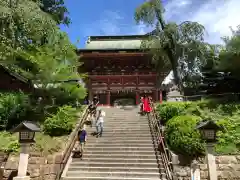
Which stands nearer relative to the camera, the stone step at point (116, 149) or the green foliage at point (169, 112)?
the stone step at point (116, 149)

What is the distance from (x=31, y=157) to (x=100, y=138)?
396cm

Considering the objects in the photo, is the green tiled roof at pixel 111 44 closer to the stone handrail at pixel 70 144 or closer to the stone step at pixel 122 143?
the stone handrail at pixel 70 144

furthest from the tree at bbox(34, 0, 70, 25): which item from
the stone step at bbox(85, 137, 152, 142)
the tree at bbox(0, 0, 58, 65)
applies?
the stone step at bbox(85, 137, 152, 142)

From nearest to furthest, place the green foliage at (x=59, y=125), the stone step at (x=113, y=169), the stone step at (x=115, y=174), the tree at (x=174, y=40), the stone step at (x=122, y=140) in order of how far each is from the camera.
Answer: the stone step at (x=115, y=174) < the stone step at (x=113, y=169) < the stone step at (x=122, y=140) < the green foliage at (x=59, y=125) < the tree at (x=174, y=40)

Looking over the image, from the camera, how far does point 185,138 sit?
37.3 ft

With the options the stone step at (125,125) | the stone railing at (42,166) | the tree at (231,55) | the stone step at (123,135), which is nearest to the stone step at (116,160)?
the stone railing at (42,166)

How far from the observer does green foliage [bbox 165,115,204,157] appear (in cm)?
1116

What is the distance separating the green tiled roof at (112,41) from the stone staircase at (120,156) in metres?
18.5

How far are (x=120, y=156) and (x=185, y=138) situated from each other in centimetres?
326

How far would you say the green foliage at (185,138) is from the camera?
1116cm

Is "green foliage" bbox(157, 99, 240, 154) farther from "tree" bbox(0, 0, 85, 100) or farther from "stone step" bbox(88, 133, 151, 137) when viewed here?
"tree" bbox(0, 0, 85, 100)

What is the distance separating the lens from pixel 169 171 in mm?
10781

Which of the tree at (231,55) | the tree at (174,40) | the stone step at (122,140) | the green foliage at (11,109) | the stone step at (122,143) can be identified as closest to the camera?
the stone step at (122,143)

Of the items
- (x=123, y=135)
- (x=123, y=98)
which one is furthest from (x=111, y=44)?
(x=123, y=135)
